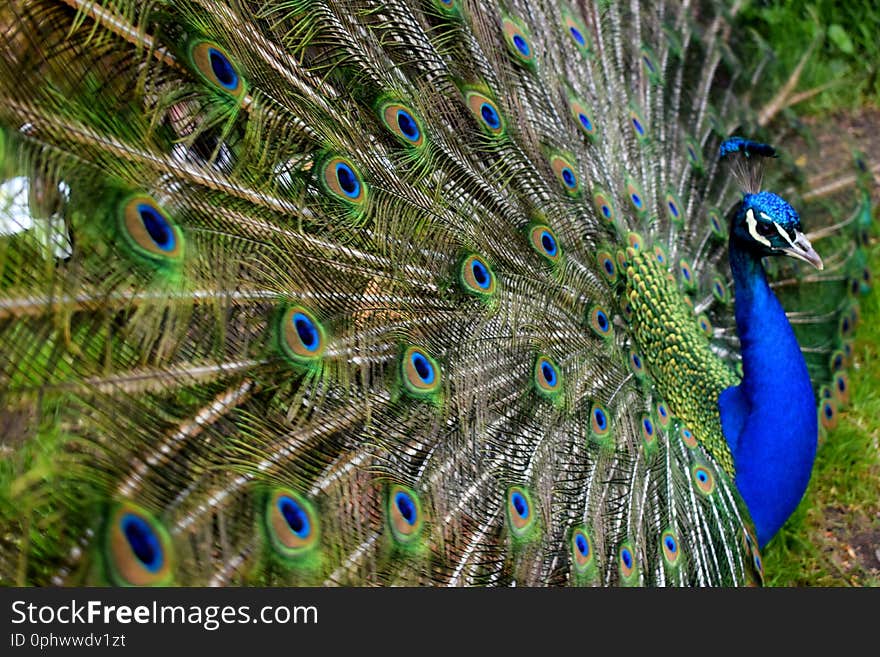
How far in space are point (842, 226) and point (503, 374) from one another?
5.04 ft

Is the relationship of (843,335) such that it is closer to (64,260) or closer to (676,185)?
(676,185)

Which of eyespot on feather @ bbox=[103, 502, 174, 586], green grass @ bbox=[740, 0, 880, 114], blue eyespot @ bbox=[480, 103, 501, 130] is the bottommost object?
eyespot on feather @ bbox=[103, 502, 174, 586]

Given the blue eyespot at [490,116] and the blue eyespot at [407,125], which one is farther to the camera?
the blue eyespot at [490,116]

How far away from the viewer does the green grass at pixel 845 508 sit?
1.96m

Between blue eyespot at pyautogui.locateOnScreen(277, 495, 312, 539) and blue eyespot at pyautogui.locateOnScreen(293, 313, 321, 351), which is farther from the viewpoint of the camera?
blue eyespot at pyautogui.locateOnScreen(293, 313, 321, 351)

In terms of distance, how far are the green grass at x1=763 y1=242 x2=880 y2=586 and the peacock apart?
326 mm

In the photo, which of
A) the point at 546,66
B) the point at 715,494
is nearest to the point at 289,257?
the point at 546,66

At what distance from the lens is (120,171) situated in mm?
977

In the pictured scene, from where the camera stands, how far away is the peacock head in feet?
5.32

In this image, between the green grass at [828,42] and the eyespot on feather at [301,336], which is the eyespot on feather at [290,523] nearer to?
the eyespot on feather at [301,336]

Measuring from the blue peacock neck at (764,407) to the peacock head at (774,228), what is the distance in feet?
0.17

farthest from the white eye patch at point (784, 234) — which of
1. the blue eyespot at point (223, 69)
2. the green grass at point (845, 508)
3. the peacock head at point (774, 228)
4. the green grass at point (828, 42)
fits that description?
the green grass at point (828, 42)

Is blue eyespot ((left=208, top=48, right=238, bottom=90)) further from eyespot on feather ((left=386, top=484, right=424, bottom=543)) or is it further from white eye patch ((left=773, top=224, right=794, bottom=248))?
white eye patch ((left=773, top=224, right=794, bottom=248))

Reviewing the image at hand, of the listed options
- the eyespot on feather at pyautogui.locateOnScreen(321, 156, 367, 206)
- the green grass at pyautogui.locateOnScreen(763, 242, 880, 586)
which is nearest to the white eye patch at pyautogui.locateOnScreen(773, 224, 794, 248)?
the green grass at pyautogui.locateOnScreen(763, 242, 880, 586)
